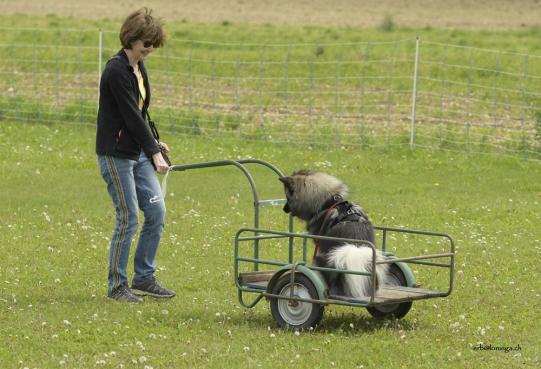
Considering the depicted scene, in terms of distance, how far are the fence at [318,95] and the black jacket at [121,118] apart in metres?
9.21

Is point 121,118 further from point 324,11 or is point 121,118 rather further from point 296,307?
point 324,11

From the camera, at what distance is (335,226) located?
7.88 metres

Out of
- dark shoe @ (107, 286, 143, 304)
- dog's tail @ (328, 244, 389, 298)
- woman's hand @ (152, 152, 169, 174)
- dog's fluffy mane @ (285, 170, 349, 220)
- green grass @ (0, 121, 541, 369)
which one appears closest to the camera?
green grass @ (0, 121, 541, 369)

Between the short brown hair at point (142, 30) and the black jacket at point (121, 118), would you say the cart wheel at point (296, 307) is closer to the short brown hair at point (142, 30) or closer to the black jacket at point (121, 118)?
the black jacket at point (121, 118)

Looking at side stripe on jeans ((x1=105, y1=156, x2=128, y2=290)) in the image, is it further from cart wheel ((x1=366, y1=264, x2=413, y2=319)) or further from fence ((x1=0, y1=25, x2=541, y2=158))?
fence ((x1=0, y1=25, x2=541, y2=158))

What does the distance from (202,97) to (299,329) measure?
43.4 feet

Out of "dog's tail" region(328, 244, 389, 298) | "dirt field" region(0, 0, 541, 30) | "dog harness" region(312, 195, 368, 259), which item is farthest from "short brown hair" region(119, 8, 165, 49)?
"dirt field" region(0, 0, 541, 30)

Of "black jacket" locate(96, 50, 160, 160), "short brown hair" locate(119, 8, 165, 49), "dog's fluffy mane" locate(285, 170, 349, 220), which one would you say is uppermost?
"short brown hair" locate(119, 8, 165, 49)

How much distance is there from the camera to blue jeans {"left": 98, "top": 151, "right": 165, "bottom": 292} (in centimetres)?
845

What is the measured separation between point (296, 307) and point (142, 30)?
240cm

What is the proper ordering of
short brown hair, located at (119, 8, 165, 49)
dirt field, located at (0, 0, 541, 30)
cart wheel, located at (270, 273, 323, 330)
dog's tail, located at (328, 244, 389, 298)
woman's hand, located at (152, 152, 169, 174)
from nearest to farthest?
dog's tail, located at (328, 244, 389, 298), cart wheel, located at (270, 273, 323, 330), short brown hair, located at (119, 8, 165, 49), woman's hand, located at (152, 152, 169, 174), dirt field, located at (0, 0, 541, 30)

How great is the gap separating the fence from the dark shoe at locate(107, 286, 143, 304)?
367 inches

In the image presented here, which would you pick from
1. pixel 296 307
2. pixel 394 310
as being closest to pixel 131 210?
pixel 296 307

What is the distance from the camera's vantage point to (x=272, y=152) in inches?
666
